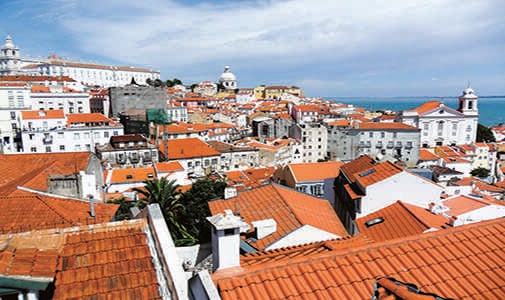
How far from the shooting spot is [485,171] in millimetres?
58281

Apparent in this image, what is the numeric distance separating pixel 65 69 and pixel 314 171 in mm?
117824

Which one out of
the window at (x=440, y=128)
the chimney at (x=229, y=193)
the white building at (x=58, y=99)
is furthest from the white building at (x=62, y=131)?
the window at (x=440, y=128)

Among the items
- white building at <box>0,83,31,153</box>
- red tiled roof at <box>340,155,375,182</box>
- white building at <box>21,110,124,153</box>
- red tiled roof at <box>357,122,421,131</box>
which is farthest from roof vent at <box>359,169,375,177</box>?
white building at <box>0,83,31,153</box>

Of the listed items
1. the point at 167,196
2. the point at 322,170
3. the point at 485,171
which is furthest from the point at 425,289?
the point at 485,171

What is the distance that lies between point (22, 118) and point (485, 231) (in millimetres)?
58529

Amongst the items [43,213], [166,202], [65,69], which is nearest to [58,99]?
[166,202]

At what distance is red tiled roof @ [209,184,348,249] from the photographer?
13205 mm

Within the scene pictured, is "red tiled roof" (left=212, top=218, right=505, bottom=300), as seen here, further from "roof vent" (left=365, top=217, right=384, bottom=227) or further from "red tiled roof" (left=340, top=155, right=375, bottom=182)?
"red tiled roof" (left=340, top=155, right=375, bottom=182)

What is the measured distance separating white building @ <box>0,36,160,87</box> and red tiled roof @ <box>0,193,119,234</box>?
400ft

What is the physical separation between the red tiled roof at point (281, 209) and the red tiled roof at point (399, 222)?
1185 millimetres

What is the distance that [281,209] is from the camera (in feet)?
48.2

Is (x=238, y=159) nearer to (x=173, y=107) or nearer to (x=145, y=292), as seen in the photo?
(x=173, y=107)

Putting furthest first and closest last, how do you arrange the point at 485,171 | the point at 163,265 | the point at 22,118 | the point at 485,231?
1. the point at 485,171
2. the point at 22,118
3. the point at 485,231
4. the point at 163,265

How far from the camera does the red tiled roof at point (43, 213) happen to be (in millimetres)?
9126
